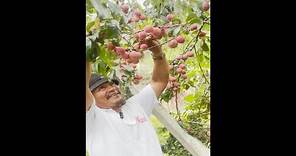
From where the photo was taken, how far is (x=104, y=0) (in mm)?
2584

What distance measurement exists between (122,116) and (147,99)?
15cm

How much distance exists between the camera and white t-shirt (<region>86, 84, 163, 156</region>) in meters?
2.61

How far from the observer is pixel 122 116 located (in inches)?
105

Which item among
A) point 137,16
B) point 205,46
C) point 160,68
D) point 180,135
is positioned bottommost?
point 180,135

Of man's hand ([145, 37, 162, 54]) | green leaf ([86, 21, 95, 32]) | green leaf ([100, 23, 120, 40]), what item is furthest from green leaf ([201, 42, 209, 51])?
green leaf ([86, 21, 95, 32])

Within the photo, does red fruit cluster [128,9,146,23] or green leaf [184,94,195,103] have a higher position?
red fruit cluster [128,9,146,23]

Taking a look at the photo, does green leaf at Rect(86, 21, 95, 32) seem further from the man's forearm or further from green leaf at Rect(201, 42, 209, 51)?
green leaf at Rect(201, 42, 209, 51)

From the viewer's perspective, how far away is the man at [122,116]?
2607 mm

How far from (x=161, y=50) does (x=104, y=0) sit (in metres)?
0.38

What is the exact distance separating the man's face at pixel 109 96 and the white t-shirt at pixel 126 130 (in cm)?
3

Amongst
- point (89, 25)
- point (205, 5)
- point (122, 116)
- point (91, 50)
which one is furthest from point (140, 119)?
point (205, 5)

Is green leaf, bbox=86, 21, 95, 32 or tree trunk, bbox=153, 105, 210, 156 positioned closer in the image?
green leaf, bbox=86, 21, 95, 32

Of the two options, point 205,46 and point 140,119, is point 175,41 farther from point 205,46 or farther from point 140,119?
point 140,119

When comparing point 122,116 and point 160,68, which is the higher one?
point 160,68
